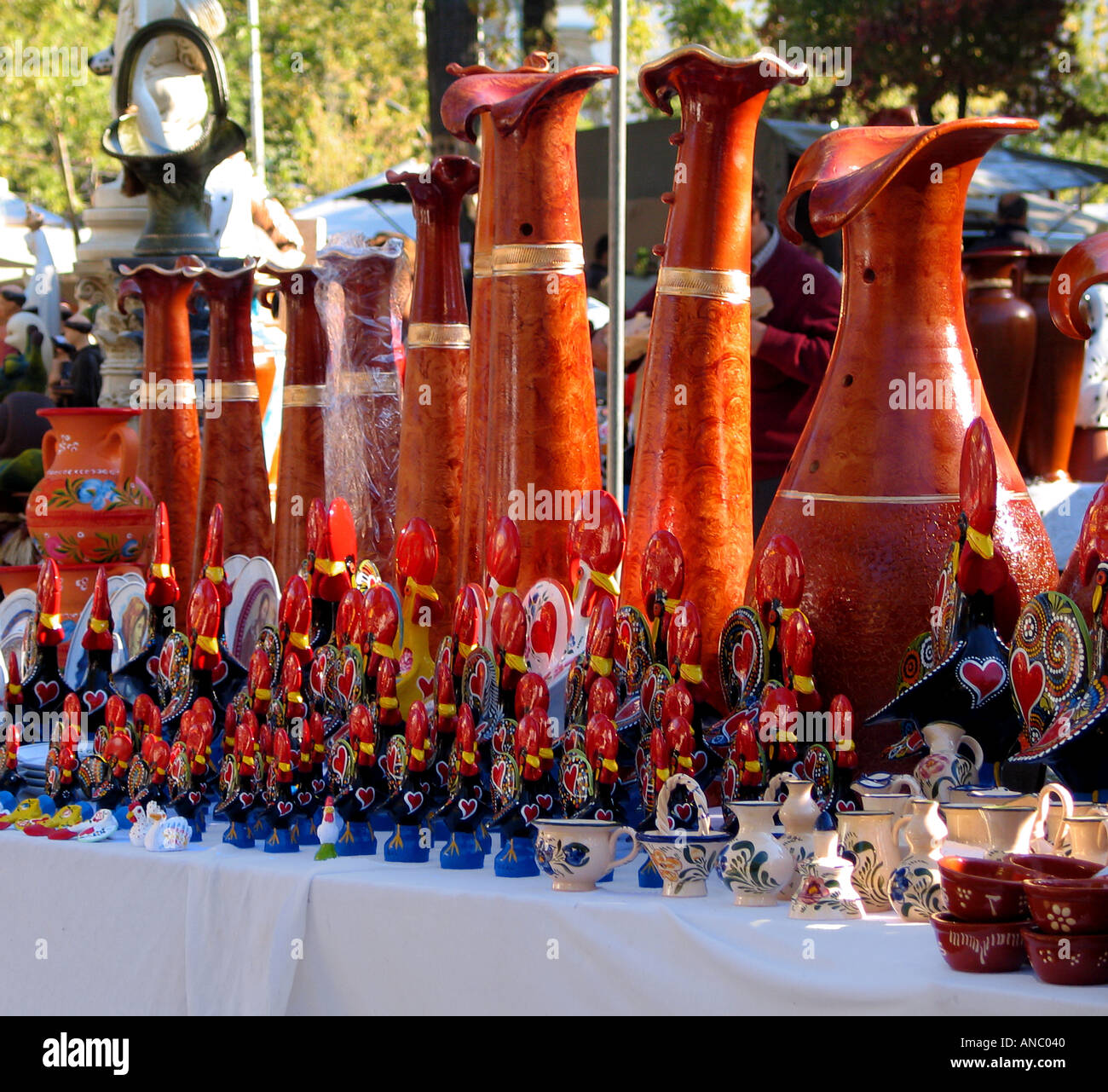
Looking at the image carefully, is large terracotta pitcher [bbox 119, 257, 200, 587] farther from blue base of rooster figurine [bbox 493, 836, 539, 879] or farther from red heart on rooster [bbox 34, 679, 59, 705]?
blue base of rooster figurine [bbox 493, 836, 539, 879]

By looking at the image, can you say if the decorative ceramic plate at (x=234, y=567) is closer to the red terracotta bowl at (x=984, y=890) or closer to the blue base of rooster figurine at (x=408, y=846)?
the blue base of rooster figurine at (x=408, y=846)

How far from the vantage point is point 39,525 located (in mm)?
3375

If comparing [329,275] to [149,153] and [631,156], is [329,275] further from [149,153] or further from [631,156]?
[631,156]

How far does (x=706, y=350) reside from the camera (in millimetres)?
2533

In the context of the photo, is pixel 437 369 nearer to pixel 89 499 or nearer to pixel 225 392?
pixel 225 392

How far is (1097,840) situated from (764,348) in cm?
173

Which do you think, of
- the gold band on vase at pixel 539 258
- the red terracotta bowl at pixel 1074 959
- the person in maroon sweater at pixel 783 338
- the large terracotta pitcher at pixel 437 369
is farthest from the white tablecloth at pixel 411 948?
the person in maroon sweater at pixel 783 338

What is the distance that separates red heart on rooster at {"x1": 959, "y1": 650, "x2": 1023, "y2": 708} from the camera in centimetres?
198

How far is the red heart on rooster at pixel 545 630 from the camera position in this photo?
2330mm

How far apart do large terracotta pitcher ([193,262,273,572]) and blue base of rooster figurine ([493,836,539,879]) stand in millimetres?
1310

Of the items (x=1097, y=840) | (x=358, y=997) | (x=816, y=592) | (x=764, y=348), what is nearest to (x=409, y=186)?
(x=764, y=348)

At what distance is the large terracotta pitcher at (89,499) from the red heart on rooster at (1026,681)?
2065 mm

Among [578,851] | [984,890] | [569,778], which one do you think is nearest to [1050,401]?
[569,778]

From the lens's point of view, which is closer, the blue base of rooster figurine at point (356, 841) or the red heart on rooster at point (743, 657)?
the red heart on rooster at point (743, 657)
